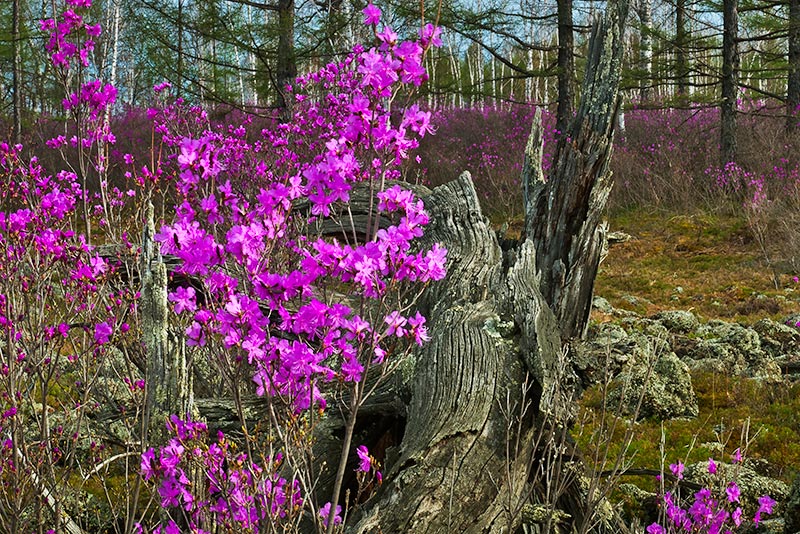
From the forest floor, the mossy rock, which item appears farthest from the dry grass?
the mossy rock

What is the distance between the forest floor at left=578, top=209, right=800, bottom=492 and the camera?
13.3 ft

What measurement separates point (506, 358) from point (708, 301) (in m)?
5.26

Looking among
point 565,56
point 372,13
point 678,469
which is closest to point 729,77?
point 565,56

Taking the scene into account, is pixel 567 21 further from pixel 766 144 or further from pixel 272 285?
pixel 272 285

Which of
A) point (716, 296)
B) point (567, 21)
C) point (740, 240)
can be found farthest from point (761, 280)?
point (567, 21)

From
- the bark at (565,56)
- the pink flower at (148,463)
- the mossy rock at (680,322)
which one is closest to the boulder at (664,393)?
the mossy rock at (680,322)

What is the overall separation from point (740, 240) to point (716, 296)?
96.3 inches

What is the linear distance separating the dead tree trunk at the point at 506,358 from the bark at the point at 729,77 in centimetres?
719

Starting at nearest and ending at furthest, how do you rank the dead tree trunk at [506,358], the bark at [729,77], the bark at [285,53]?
the dead tree trunk at [506,358]
the bark at [285,53]
the bark at [729,77]

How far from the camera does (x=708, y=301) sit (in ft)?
24.0

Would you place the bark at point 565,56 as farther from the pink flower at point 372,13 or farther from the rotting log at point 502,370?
the pink flower at point 372,13

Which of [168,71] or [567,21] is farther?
[567,21]

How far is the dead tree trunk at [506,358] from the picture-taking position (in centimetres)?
228

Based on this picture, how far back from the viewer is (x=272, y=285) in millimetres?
1640
